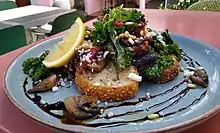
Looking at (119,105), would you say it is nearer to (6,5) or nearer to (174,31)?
(174,31)

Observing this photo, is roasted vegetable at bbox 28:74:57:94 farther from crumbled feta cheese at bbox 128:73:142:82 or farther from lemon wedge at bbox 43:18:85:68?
crumbled feta cheese at bbox 128:73:142:82

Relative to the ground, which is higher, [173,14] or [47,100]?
[173,14]

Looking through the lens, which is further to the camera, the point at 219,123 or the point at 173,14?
the point at 173,14

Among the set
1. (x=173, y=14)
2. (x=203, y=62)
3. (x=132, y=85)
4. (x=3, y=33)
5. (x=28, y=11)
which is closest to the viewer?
(x=132, y=85)

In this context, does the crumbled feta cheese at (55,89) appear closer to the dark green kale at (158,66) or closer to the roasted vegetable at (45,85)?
the roasted vegetable at (45,85)

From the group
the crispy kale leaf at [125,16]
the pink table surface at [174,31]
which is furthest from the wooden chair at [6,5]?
the crispy kale leaf at [125,16]

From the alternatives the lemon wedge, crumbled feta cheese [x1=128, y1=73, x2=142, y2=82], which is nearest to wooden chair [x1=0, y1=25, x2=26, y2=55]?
the lemon wedge

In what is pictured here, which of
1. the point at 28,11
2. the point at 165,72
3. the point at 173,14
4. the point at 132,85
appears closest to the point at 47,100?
the point at 132,85

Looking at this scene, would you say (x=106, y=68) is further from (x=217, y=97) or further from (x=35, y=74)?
(x=217, y=97)

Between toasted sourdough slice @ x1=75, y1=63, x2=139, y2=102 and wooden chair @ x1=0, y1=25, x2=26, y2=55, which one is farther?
wooden chair @ x1=0, y1=25, x2=26, y2=55
